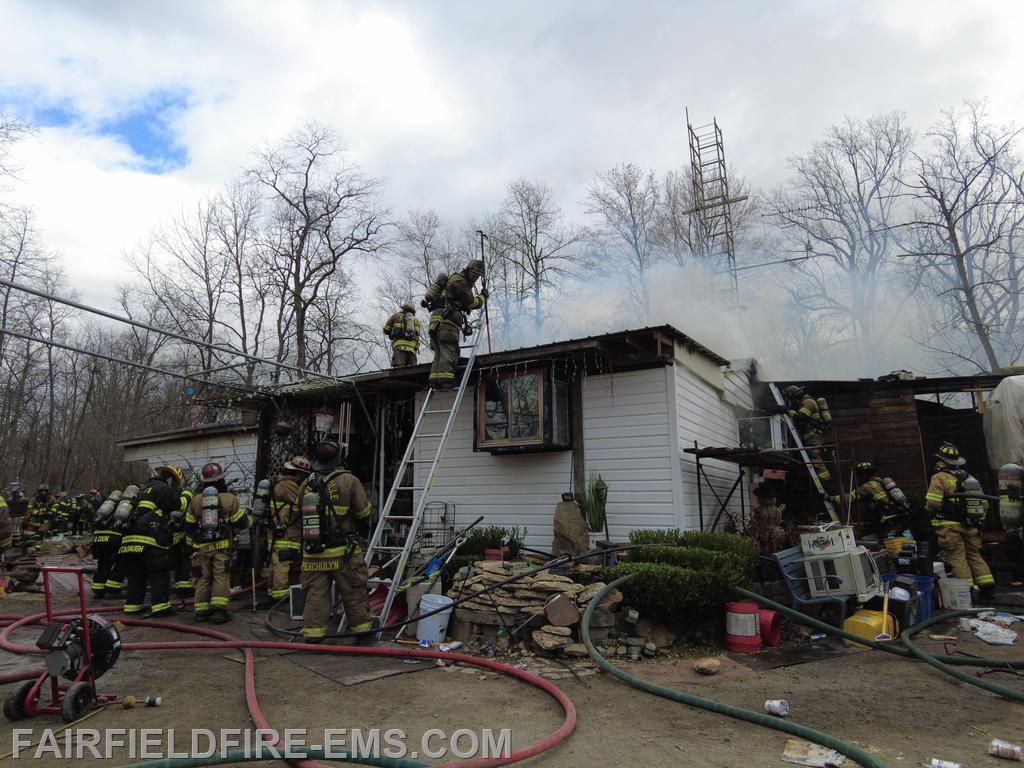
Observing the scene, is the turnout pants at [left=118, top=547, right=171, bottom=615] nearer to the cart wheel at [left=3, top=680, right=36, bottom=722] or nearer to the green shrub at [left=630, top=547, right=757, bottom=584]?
the cart wheel at [left=3, top=680, right=36, bottom=722]

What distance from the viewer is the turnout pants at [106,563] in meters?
9.07

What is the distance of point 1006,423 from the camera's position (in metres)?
11.1

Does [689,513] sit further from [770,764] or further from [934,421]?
[934,421]

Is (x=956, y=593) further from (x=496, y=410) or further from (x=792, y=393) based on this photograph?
(x=496, y=410)

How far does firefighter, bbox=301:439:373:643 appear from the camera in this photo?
6.38m

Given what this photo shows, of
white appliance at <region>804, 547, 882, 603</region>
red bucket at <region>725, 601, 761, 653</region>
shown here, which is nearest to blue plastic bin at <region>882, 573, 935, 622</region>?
white appliance at <region>804, 547, 882, 603</region>

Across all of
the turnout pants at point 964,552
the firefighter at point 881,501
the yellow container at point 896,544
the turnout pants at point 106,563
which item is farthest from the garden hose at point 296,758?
the firefighter at point 881,501

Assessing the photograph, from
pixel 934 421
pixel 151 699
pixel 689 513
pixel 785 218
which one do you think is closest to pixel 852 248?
pixel 785 218

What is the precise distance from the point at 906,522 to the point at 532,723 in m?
9.43

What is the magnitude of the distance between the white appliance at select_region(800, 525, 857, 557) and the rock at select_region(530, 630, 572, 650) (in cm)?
346

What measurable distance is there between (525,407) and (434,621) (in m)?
3.65

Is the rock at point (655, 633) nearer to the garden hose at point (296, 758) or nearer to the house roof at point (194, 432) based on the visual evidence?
the garden hose at point (296, 758)

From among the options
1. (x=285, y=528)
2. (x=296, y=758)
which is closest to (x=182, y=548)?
(x=285, y=528)

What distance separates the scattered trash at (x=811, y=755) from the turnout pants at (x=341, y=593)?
4251 millimetres
